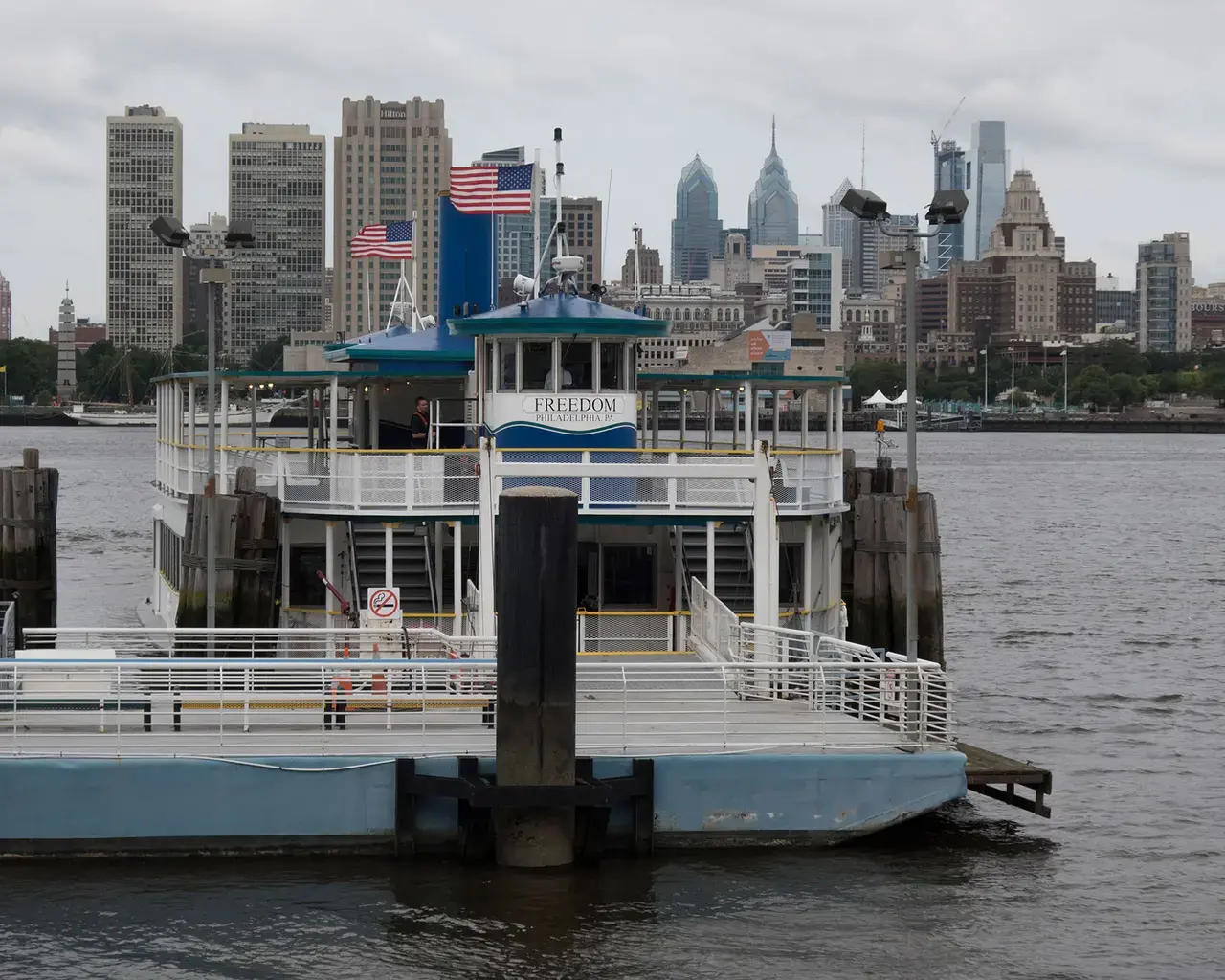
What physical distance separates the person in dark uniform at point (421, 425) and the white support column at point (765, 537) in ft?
26.4

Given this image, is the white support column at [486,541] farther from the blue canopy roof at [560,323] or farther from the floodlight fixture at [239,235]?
the floodlight fixture at [239,235]

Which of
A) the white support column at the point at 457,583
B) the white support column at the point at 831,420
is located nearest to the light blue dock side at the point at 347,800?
the white support column at the point at 457,583

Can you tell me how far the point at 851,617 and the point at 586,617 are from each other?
891 cm

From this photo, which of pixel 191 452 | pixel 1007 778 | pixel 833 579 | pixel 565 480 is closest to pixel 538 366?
pixel 565 480

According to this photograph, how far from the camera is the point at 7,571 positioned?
1398 inches

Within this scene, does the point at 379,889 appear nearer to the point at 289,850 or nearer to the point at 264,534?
the point at 289,850

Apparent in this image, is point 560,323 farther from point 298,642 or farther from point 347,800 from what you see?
point 347,800

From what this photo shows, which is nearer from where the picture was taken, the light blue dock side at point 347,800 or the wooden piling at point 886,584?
the light blue dock side at point 347,800

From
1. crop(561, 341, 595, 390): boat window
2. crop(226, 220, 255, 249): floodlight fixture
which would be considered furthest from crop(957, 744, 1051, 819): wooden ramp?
crop(226, 220, 255, 249): floodlight fixture

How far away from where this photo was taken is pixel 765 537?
78.2 feet

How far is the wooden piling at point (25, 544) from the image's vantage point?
117ft

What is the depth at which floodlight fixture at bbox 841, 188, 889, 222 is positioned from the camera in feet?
74.0

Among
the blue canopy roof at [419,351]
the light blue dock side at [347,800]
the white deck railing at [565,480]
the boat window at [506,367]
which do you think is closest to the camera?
the light blue dock side at [347,800]

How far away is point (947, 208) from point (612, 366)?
7471mm
